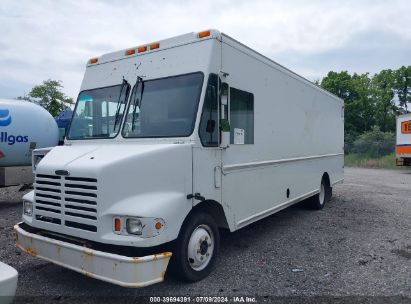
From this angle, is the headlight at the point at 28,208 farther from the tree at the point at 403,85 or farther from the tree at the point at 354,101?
the tree at the point at 403,85

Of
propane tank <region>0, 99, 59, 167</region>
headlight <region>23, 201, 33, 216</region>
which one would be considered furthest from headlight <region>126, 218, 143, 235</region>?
propane tank <region>0, 99, 59, 167</region>

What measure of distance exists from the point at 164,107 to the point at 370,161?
27.7 metres

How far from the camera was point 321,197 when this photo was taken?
356 inches

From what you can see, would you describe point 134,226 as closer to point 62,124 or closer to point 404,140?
point 62,124

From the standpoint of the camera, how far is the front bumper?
10.8 ft

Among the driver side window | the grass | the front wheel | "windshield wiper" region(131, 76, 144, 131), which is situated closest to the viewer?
the front wheel

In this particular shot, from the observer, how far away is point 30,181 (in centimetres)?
950

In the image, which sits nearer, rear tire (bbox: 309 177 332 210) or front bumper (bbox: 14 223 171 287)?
front bumper (bbox: 14 223 171 287)

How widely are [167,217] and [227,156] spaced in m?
1.52

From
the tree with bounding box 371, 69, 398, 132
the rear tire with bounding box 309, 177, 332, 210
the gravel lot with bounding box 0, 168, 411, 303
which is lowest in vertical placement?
the gravel lot with bounding box 0, 168, 411, 303

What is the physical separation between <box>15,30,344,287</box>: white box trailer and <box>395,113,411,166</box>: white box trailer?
61.5 ft

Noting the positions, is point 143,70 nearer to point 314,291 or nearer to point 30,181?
point 314,291

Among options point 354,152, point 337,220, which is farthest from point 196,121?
point 354,152

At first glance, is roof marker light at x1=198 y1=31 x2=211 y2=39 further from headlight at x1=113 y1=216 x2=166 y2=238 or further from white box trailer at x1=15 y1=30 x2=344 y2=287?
headlight at x1=113 y1=216 x2=166 y2=238
